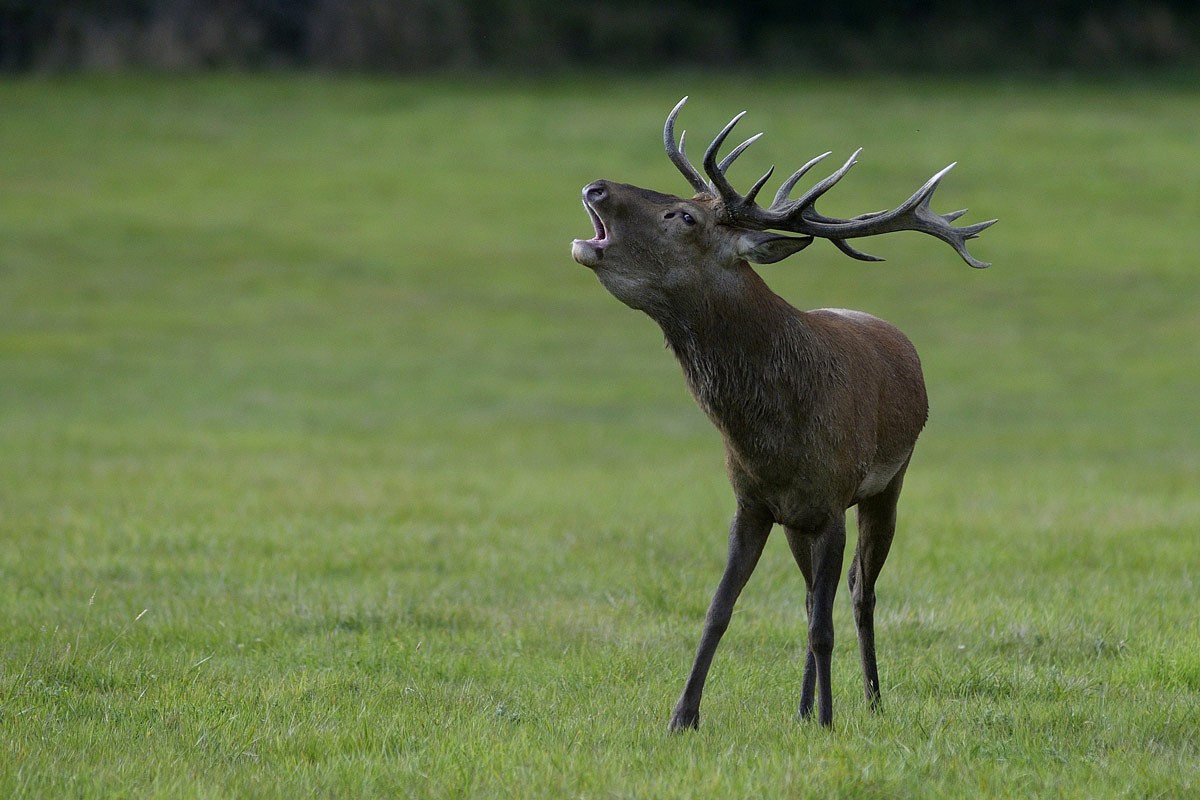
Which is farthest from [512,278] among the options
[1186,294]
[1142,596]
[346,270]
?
[1142,596]

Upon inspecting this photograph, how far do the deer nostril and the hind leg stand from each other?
1854mm

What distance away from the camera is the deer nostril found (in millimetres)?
5422

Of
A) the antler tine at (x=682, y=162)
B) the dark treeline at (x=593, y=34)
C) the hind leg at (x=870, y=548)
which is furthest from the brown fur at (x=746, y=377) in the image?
the dark treeline at (x=593, y=34)

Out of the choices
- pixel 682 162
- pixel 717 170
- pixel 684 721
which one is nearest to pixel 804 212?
pixel 717 170

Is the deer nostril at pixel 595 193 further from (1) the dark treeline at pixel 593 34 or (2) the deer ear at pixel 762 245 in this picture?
(1) the dark treeline at pixel 593 34

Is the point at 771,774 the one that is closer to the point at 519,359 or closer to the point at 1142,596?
the point at 1142,596

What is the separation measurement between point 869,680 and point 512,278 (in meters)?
20.9

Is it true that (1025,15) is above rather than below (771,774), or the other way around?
above

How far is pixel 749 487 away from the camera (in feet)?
18.8

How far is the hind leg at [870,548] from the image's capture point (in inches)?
247

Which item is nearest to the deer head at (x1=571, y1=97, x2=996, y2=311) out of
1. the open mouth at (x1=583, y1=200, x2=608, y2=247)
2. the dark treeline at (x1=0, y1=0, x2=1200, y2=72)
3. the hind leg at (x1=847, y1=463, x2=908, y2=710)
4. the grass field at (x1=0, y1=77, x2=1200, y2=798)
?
the open mouth at (x1=583, y1=200, x2=608, y2=247)

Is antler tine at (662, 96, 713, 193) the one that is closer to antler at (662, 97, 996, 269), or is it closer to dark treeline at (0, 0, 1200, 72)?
antler at (662, 97, 996, 269)

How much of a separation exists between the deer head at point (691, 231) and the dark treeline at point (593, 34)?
3719 centimetres

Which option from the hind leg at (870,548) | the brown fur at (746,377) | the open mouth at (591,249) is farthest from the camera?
the hind leg at (870,548)
